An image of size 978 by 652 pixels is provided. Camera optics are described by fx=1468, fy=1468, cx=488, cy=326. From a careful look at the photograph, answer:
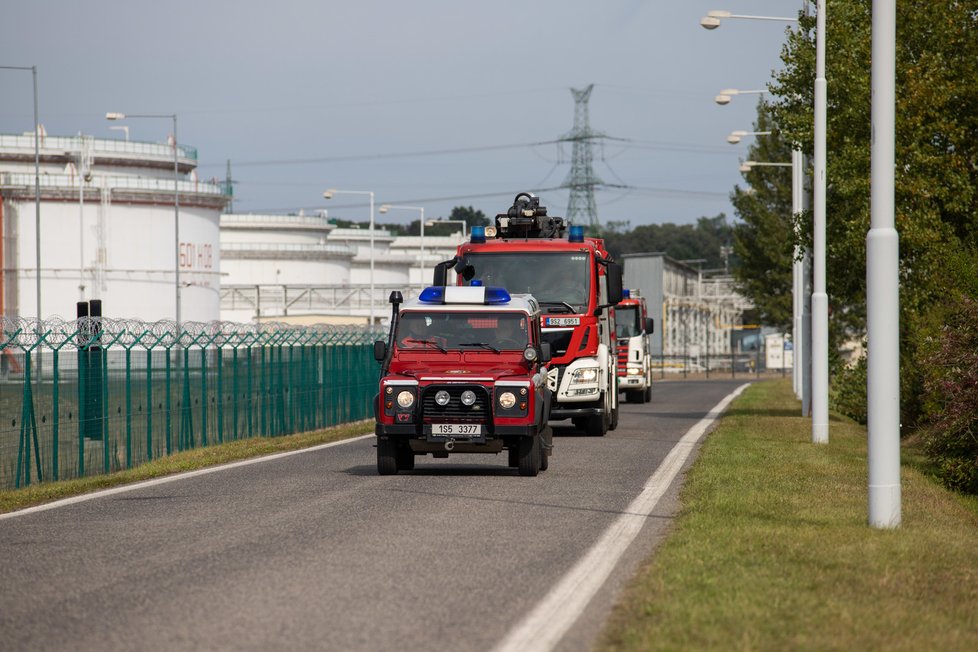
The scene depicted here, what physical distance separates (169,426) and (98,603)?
47.2ft

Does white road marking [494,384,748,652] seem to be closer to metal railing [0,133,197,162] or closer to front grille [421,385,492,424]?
front grille [421,385,492,424]

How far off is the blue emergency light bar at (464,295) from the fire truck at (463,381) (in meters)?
0.01

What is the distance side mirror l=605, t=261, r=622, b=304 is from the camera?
2433cm

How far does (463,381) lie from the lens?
17.3m

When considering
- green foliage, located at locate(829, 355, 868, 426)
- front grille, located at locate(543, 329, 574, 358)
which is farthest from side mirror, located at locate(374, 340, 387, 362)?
green foliage, located at locate(829, 355, 868, 426)

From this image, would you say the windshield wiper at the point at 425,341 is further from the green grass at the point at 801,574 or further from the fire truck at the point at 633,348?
the fire truck at the point at 633,348

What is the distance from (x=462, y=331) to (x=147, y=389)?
231 inches

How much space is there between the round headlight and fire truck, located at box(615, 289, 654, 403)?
26413mm

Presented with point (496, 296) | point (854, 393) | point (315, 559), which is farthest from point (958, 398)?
point (854, 393)

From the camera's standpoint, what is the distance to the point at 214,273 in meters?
90.5

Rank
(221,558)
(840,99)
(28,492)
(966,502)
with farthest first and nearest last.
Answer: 1. (840,99)
2. (966,502)
3. (28,492)
4. (221,558)

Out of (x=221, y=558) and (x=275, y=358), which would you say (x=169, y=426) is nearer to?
(x=275, y=358)

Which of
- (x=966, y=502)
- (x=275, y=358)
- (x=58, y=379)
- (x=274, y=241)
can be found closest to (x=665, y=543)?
(x=966, y=502)

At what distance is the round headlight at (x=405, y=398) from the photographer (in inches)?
682
